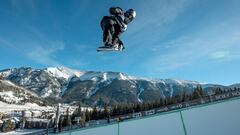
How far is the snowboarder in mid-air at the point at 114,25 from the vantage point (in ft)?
39.7

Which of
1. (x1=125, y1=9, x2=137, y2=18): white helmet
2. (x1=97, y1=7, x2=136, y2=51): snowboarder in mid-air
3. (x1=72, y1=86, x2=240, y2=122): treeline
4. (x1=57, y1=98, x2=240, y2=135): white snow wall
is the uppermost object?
(x1=72, y1=86, x2=240, y2=122): treeline

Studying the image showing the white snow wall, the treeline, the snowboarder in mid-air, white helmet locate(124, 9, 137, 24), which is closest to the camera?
the snowboarder in mid-air

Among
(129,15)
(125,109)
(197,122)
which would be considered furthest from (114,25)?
(125,109)

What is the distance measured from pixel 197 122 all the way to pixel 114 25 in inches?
345

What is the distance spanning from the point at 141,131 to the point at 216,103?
18.1 ft

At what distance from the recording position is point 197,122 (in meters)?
17.7

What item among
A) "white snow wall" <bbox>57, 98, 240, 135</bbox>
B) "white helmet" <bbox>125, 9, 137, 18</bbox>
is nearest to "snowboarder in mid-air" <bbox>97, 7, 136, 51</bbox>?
"white helmet" <bbox>125, 9, 137, 18</bbox>

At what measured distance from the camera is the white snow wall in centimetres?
1667

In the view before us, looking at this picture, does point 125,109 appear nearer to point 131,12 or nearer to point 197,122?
point 197,122

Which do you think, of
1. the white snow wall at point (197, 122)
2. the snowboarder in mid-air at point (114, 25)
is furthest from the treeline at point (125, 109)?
the snowboarder in mid-air at point (114, 25)

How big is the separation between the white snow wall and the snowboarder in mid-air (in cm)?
754

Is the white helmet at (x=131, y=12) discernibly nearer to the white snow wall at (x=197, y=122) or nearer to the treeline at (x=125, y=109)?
the white snow wall at (x=197, y=122)

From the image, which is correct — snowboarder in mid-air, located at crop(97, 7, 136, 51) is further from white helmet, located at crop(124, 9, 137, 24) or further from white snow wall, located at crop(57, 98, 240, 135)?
white snow wall, located at crop(57, 98, 240, 135)

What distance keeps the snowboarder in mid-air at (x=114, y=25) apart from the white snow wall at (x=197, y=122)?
24.7 ft
